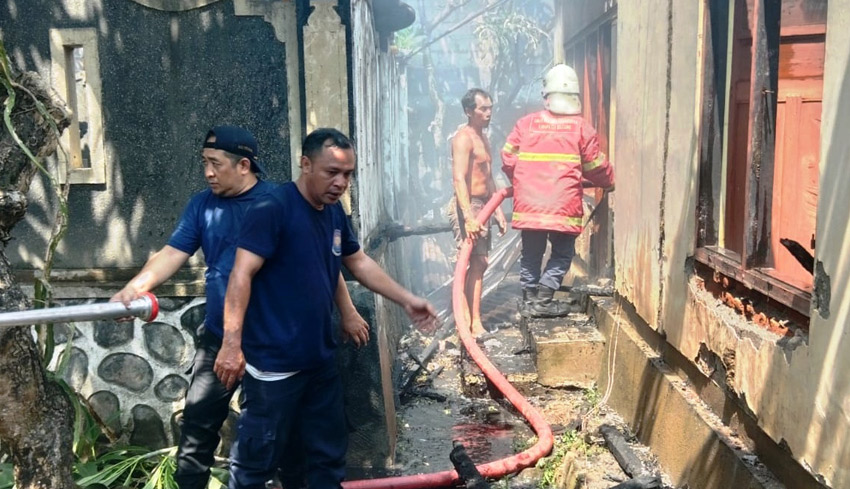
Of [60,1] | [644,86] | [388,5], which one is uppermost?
[388,5]

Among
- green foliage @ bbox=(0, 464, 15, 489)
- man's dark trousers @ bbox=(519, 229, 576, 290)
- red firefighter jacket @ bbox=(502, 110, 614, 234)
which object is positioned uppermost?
red firefighter jacket @ bbox=(502, 110, 614, 234)

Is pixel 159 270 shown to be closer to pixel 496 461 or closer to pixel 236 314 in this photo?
pixel 236 314

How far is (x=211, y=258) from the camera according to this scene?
4285 millimetres

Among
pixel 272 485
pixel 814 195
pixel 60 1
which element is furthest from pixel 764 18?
pixel 60 1

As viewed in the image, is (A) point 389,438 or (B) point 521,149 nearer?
(A) point 389,438

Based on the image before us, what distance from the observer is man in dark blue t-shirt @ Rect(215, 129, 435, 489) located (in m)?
3.67

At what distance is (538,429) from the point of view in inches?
206

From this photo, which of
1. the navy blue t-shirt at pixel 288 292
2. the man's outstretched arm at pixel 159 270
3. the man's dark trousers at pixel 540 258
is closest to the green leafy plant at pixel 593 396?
the man's dark trousers at pixel 540 258

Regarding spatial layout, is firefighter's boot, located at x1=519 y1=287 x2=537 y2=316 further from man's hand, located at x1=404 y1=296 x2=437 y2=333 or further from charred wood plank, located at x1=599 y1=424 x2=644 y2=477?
man's hand, located at x1=404 y1=296 x2=437 y2=333

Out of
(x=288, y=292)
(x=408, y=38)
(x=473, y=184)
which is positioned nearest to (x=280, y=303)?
(x=288, y=292)

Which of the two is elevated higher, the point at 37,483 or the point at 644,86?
the point at 644,86

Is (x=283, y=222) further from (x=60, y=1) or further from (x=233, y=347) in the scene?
(x=60, y=1)

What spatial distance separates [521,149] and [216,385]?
13.1 ft

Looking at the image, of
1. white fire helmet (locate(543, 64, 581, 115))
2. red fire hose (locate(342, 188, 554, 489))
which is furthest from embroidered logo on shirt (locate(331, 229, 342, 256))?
white fire helmet (locate(543, 64, 581, 115))
